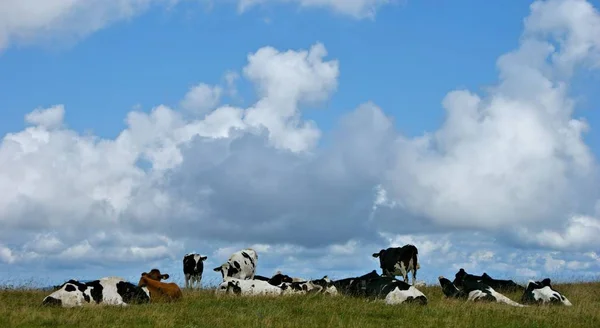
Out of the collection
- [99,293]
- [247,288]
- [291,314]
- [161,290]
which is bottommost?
[291,314]

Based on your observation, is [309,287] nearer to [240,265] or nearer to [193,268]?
[240,265]

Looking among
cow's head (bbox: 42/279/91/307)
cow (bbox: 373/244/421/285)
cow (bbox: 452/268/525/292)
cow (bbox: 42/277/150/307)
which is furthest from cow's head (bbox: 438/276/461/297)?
cow's head (bbox: 42/279/91/307)

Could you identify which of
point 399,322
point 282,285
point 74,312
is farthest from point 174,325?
point 282,285

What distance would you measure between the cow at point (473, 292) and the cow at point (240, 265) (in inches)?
418

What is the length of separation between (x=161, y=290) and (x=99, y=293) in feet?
7.23

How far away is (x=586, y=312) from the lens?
22422mm

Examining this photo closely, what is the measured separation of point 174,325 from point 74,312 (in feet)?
12.0

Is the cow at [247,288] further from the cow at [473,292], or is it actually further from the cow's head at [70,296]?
the cow at [473,292]

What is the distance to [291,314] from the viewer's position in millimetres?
20016

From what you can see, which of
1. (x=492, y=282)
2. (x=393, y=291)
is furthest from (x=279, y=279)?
(x=492, y=282)

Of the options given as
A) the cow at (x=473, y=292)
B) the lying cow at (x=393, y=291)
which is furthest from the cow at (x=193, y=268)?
the cow at (x=473, y=292)

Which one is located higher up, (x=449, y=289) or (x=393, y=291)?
(x=449, y=289)

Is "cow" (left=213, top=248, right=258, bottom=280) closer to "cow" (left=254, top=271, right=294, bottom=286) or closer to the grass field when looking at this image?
"cow" (left=254, top=271, right=294, bottom=286)

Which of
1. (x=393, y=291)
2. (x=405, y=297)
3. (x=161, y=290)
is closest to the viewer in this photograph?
(x=405, y=297)
